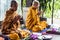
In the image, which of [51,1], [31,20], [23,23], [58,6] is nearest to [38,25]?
[31,20]

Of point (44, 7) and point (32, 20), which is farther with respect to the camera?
point (44, 7)

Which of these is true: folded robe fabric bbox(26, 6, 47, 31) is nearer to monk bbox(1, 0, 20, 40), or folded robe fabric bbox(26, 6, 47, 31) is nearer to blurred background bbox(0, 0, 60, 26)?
blurred background bbox(0, 0, 60, 26)

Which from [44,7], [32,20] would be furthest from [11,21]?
[44,7]

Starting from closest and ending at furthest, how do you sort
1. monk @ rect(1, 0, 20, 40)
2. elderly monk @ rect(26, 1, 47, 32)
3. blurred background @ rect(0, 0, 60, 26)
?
monk @ rect(1, 0, 20, 40) → elderly monk @ rect(26, 1, 47, 32) → blurred background @ rect(0, 0, 60, 26)

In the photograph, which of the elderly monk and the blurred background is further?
the blurred background

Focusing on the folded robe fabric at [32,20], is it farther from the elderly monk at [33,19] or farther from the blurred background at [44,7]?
the blurred background at [44,7]

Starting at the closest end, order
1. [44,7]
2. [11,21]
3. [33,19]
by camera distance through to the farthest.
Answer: [11,21] → [33,19] → [44,7]

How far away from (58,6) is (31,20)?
181 cm

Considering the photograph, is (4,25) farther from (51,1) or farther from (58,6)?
(58,6)

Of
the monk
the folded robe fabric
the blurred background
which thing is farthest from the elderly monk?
the monk

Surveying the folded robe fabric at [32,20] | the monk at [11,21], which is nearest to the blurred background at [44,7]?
the folded robe fabric at [32,20]

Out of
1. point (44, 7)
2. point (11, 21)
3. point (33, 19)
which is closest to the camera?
point (11, 21)

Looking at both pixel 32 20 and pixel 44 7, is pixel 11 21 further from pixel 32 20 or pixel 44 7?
pixel 44 7

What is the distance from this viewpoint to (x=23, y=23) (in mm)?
4961
